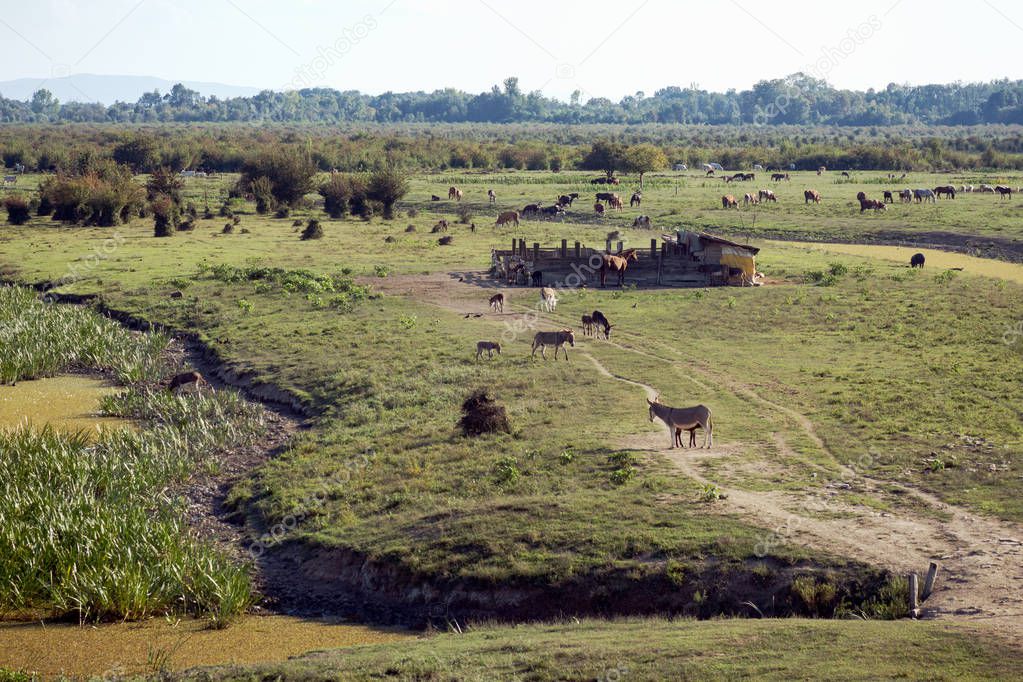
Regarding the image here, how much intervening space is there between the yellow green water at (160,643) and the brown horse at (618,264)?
86.3 ft

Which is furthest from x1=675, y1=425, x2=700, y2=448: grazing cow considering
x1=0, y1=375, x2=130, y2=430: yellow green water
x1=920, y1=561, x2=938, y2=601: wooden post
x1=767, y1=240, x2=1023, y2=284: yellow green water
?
x1=767, y1=240, x2=1023, y2=284: yellow green water

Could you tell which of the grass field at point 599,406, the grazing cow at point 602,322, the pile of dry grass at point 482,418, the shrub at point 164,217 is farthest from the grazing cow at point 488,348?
the shrub at point 164,217

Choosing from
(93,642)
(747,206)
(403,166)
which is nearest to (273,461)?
(93,642)

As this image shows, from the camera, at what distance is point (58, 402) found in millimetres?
29297

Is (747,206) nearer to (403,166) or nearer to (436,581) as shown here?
(403,166)

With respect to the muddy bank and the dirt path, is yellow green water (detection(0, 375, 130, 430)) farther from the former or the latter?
the dirt path

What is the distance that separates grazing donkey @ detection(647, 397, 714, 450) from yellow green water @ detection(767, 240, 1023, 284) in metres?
26.6

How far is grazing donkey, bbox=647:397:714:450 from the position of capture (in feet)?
70.8

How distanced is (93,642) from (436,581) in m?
5.22

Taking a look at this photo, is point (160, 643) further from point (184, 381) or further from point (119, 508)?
point (184, 381)

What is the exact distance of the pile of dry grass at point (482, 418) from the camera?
78.5ft

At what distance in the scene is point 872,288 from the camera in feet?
133

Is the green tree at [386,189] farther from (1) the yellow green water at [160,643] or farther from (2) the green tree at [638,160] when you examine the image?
(1) the yellow green water at [160,643]

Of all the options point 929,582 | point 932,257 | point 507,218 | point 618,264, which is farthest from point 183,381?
point 932,257
